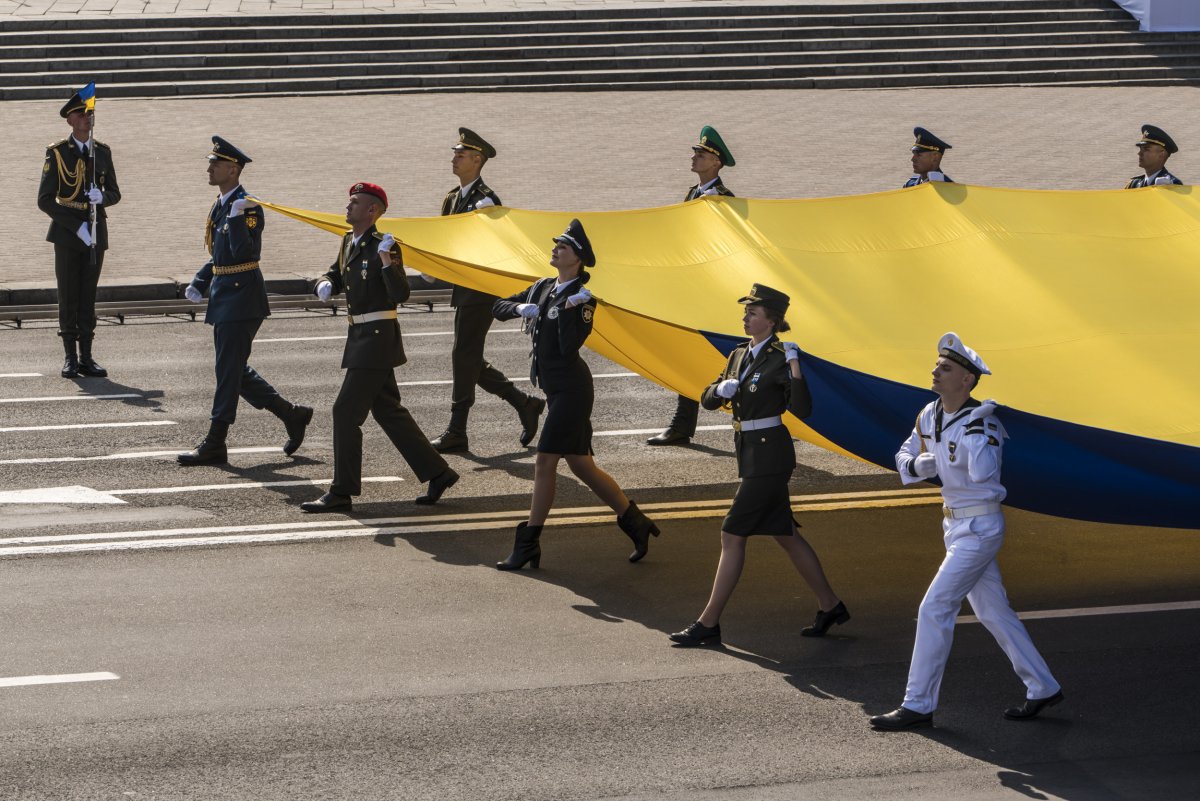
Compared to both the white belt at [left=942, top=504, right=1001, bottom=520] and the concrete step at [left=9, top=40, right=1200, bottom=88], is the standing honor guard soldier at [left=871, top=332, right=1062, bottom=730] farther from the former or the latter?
the concrete step at [left=9, top=40, right=1200, bottom=88]

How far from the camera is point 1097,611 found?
9.16m

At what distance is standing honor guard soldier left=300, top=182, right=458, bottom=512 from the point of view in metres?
10.8

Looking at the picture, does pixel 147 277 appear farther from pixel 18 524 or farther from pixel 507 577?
pixel 507 577

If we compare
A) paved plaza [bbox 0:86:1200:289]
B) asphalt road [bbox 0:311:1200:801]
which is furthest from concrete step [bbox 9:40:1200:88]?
asphalt road [bbox 0:311:1200:801]

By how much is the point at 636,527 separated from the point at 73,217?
7437 mm

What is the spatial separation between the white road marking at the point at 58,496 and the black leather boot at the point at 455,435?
8.22 feet

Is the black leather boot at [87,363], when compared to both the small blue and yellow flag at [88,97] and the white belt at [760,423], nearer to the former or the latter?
the small blue and yellow flag at [88,97]

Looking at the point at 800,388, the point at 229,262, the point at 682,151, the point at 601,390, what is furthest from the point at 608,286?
the point at 682,151

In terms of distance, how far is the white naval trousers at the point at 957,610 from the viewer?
24.2 ft

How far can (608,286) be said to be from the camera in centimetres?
1021

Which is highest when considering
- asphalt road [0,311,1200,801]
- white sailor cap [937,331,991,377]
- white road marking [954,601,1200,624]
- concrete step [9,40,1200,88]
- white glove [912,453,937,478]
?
concrete step [9,40,1200,88]

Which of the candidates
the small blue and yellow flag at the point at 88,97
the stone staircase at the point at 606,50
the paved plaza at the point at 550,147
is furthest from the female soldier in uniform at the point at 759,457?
the stone staircase at the point at 606,50

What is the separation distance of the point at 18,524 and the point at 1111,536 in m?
6.87

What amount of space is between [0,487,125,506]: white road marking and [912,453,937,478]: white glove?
5765 mm
